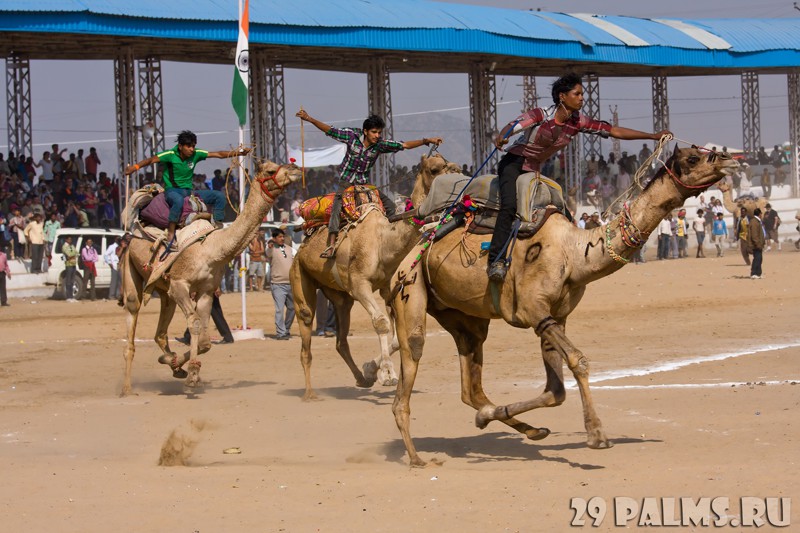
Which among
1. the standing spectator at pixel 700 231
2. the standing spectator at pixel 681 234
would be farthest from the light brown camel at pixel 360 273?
the standing spectator at pixel 700 231

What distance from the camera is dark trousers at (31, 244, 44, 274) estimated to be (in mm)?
32625

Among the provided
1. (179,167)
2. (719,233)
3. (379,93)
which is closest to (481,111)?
(379,93)

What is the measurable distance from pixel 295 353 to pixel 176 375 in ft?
13.6

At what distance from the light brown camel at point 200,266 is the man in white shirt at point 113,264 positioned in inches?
646

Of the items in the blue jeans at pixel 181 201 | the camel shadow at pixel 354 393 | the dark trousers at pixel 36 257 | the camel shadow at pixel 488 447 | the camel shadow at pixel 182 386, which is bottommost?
the camel shadow at pixel 488 447

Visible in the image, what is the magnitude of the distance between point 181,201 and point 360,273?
9.38 ft

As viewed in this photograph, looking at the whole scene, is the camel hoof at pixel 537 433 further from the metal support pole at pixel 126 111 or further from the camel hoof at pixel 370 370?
the metal support pole at pixel 126 111

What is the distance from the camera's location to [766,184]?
50.3 m

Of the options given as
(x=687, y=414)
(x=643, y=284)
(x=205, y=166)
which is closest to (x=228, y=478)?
(x=687, y=414)

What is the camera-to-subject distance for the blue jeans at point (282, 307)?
22.1m

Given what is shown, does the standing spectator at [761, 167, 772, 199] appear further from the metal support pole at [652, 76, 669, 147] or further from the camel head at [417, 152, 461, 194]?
the camel head at [417, 152, 461, 194]

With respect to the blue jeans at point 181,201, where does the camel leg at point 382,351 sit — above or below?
below

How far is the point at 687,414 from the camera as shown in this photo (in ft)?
38.1

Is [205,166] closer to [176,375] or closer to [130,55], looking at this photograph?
[130,55]
